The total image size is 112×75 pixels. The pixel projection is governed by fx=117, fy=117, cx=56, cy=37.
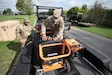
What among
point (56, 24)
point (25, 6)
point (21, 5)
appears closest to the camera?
point (56, 24)

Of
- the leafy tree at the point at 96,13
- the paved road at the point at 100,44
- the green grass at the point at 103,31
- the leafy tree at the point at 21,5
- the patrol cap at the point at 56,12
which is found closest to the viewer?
the patrol cap at the point at 56,12

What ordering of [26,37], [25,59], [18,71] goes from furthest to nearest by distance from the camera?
1. [26,37]
2. [25,59]
3. [18,71]

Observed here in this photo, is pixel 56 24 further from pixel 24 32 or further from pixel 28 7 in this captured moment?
pixel 28 7

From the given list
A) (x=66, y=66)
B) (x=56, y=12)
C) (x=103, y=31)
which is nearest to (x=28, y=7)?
(x=103, y=31)

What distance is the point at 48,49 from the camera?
306 cm

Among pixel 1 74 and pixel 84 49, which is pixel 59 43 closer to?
pixel 84 49

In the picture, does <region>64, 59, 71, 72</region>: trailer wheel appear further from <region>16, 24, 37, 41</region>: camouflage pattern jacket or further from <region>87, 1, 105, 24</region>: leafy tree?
<region>87, 1, 105, 24</region>: leafy tree

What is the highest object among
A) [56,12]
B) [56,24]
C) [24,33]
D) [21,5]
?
[21,5]

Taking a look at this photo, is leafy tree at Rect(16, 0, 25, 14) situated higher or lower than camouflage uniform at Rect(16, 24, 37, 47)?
higher

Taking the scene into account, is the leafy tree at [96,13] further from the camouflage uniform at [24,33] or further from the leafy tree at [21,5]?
the leafy tree at [21,5]

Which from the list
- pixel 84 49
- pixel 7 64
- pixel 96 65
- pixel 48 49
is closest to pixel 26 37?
pixel 7 64

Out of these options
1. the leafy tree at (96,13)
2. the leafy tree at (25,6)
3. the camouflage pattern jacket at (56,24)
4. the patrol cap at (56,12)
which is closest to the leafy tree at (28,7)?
the leafy tree at (25,6)

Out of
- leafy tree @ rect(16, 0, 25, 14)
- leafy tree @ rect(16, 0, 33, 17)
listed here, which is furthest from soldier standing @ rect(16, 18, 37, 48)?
leafy tree @ rect(16, 0, 25, 14)

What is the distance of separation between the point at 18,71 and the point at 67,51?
4.41 ft
